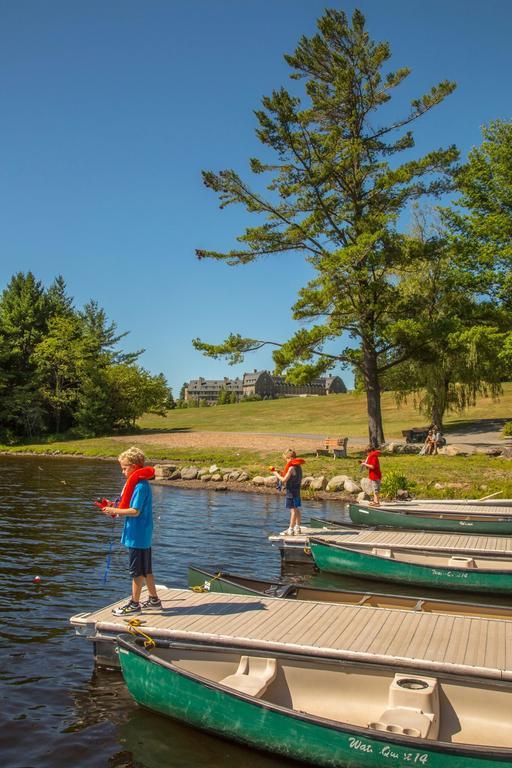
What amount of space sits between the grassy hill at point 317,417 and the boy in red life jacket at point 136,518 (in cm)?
4196

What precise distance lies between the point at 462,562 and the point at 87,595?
7.67 m

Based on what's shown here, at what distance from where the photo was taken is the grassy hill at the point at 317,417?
204ft

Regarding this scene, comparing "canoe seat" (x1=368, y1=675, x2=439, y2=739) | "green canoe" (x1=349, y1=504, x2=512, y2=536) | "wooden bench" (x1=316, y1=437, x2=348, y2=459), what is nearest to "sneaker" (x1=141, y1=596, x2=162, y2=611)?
"canoe seat" (x1=368, y1=675, x2=439, y2=739)

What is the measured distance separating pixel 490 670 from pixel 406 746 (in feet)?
5.08

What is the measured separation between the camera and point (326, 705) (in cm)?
761

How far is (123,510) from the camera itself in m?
8.98

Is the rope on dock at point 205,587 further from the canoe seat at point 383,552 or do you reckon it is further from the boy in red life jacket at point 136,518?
the canoe seat at point 383,552

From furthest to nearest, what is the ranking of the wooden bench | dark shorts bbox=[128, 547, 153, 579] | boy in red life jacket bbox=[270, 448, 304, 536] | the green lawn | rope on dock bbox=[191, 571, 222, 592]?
the wooden bench → the green lawn → boy in red life jacket bbox=[270, 448, 304, 536] → rope on dock bbox=[191, 571, 222, 592] → dark shorts bbox=[128, 547, 153, 579]

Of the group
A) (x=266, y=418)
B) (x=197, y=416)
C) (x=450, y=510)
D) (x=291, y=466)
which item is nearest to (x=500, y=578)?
(x=291, y=466)

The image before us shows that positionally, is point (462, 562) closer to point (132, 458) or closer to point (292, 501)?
point (292, 501)

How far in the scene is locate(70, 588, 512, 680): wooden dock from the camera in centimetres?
768

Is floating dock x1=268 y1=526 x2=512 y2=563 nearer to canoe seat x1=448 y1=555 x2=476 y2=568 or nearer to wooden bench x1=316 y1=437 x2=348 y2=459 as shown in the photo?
canoe seat x1=448 y1=555 x2=476 y2=568

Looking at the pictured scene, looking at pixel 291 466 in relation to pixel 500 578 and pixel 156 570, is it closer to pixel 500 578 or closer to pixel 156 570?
pixel 156 570

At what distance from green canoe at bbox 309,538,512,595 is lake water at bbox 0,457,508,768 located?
34 centimetres
